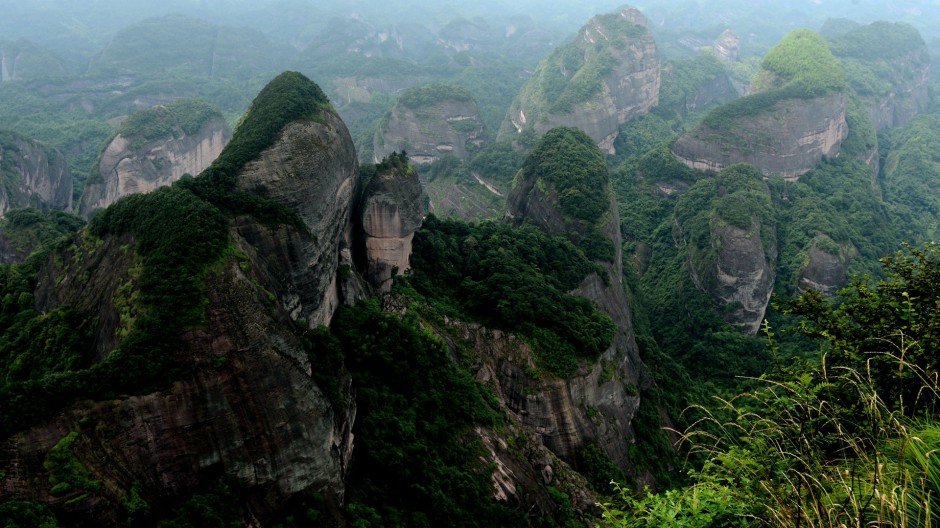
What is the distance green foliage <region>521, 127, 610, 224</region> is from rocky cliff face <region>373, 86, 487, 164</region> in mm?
41967

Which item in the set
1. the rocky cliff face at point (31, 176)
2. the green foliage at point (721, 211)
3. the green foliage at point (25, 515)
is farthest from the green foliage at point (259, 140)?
the rocky cliff face at point (31, 176)

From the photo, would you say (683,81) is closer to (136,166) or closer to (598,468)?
(136,166)

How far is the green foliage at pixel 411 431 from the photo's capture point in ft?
75.7

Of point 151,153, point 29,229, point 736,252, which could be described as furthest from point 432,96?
point 29,229

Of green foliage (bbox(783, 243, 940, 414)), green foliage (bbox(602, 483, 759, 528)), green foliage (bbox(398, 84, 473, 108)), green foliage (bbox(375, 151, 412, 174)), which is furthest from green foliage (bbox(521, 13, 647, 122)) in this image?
green foliage (bbox(602, 483, 759, 528))

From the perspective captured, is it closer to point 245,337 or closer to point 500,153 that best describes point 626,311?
point 245,337

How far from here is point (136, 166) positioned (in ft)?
226

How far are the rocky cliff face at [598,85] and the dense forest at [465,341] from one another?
61.5 ft

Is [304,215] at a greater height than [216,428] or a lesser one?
greater

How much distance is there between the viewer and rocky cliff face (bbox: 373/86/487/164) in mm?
94000

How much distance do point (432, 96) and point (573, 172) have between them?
54.6 m

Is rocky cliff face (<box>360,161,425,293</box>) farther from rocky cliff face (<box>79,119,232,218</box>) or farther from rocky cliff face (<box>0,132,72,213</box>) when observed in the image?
rocky cliff face (<box>79,119,232,218</box>)

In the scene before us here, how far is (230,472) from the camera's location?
1881cm

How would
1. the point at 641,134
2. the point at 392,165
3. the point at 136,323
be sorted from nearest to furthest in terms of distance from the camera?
the point at 136,323 < the point at 392,165 < the point at 641,134
